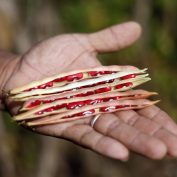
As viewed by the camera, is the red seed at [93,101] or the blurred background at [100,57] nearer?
the red seed at [93,101]

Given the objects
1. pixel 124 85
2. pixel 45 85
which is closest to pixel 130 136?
pixel 124 85

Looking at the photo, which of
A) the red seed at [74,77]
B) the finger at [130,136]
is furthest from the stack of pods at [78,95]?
the finger at [130,136]

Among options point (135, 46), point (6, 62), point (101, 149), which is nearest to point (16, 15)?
point (135, 46)

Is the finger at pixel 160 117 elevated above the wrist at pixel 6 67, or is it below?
below

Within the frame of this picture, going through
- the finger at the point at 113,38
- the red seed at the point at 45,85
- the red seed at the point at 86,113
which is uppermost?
the finger at the point at 113,38

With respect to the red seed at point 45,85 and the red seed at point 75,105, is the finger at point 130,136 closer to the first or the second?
the red seed at point 75,105

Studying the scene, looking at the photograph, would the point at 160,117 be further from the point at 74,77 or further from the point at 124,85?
the point at 74,77

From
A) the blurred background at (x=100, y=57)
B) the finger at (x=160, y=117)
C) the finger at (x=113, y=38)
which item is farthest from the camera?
the blurred background at (x=100, y=57)
